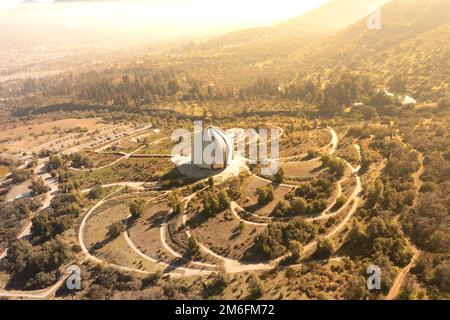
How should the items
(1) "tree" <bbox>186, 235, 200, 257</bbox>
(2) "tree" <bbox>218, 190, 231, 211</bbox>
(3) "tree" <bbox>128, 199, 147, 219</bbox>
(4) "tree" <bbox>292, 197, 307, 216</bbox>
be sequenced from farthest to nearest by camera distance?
(3) "tree" <bbox>128, 199, 147, 219</bbox>, (2) "tree" <bbox>218, 190, 231, 211</bbox>, (4) "tree" <bbox>292, 197, 307, 216</bbox>, (1) "tree" <bbox>186, 235, 200, 257</bbox>

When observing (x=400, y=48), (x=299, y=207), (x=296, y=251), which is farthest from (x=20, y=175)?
(x=400, y=48)

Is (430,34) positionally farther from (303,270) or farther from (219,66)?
(303,270)

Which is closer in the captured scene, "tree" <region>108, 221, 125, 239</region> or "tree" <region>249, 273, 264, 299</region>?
"tree" <region>249, 273, 264, 299</region>

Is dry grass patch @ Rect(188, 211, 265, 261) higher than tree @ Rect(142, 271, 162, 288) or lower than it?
higher

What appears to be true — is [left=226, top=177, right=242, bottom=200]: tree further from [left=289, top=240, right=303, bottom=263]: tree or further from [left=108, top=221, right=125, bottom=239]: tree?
[left=108, top=221, right=125, bottom=239]: tree

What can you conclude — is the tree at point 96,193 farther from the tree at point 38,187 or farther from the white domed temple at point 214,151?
the white domed temple at point 214,151

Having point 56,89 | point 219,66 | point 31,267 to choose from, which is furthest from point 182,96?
point 31,267

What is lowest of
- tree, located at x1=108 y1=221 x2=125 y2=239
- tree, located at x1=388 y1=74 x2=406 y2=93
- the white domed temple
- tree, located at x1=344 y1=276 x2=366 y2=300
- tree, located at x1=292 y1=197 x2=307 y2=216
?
tree, located at x1=108 y1=221 x2=125 y2=239

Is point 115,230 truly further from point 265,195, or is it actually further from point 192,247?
point 265,195

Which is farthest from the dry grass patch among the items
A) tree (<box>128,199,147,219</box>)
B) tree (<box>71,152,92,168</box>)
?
tree (<box>71,152,92,168</box>)

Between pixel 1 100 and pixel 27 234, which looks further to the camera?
pixel 1 100

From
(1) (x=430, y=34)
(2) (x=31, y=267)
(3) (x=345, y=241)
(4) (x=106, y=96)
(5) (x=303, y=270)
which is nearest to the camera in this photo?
(5) (x=303, y=270)
